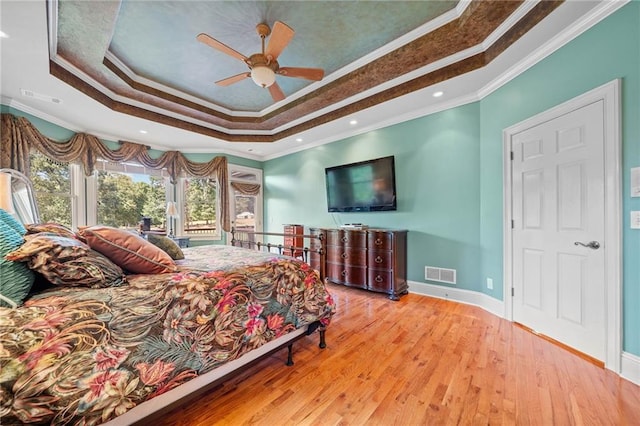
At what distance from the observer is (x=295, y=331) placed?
1887 mm

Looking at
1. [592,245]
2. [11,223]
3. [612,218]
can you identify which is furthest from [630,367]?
[11,223]

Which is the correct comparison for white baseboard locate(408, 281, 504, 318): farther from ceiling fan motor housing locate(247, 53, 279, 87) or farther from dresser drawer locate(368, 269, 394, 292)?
ceiling fan motor housing locate(247, 53, 279, 87)

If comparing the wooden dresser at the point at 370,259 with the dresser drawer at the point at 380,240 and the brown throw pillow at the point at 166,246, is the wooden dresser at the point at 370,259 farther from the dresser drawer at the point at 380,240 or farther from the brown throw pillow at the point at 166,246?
the brown throw pillow at the point at 166,246

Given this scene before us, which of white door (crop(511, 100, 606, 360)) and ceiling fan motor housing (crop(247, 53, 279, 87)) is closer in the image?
white door (crop(511, 100, 606, 360))

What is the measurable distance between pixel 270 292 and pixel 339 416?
0.82 metres

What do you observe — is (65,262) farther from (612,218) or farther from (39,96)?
(612,218)

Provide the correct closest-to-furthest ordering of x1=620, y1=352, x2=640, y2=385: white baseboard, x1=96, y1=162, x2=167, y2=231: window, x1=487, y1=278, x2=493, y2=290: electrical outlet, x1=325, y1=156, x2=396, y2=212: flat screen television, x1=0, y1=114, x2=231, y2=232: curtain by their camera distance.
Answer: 1. x1=620, y1=352, x2=640, y2=385: white baseboard
2. x1=487, y1=278, x2=493, y2=290: electrical outlet
3. x1=0, y1=114, x2=231, y2=232: curtain
4. x1=325, y1=156, x2=396, y2=212: flat screen television
5. x1=96, y1=162, x2=167, y2=231: window

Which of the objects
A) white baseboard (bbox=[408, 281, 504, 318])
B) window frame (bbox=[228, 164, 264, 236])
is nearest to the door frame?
white baseboard (bbox=[408, 281, 504, 318])

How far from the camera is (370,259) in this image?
349cm

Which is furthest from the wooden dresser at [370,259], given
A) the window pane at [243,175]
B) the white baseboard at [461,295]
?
the window pane at [243,175]

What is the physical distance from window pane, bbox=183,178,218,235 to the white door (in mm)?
5246

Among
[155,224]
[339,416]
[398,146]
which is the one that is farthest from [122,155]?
[339,416]

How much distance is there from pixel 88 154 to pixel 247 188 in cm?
274

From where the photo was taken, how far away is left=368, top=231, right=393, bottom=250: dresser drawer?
334 centimetres
